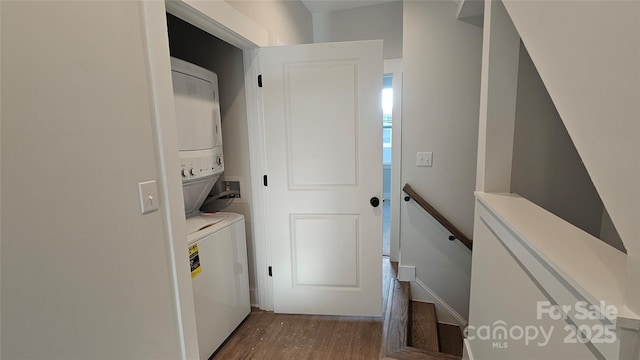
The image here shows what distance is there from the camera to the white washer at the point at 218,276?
5.46 feet

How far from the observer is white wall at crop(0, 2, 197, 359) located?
72cm

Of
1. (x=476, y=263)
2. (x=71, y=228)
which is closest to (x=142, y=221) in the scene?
(x=71, y=228)

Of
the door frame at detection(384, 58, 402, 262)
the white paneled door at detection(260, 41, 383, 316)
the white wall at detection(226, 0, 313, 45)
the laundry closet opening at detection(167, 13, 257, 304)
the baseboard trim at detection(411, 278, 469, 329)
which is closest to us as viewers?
the white wall at detection(226, 0, 313, 45)

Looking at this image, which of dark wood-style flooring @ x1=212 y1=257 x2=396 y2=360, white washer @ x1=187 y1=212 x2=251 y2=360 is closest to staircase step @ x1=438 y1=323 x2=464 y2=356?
dark wood-style flooring @ x1=212 y1=257 x2=396 y2=360

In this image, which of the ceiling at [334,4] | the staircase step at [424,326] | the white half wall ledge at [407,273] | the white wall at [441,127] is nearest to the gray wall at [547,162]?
the white wall at [441,127]

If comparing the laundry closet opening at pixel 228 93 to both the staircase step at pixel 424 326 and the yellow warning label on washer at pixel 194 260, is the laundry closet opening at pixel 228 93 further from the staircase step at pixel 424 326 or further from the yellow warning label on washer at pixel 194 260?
the staircase step at pixel 424 326

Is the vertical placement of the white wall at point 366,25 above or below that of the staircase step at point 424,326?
above

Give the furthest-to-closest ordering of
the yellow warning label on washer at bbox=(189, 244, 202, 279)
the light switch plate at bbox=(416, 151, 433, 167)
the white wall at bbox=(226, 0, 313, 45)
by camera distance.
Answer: the light switch plate at bbox=(416, 151, 433, 167) < the white wall at bbox=(226, 0, 313, 45) < the yellow warning label on washer at bbox=(189, 244, 202, 279)

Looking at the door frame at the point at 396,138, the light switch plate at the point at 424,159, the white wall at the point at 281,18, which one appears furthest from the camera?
the door frame at the point at 396,138

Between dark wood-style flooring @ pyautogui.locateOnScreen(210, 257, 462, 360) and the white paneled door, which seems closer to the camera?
dark wood-style flooring @ pyautogui.locateOnScreen(210, 257, 462, 360)

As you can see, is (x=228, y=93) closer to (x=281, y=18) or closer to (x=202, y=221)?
(x=281, y=18)

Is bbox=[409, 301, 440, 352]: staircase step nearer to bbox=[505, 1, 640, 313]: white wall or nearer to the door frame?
the door frame

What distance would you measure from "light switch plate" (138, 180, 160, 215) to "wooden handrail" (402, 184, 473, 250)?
75.9 inches

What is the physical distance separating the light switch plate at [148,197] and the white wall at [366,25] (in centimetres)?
252
